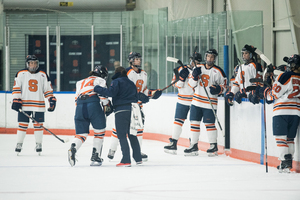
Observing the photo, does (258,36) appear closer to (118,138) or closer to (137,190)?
(118,138)

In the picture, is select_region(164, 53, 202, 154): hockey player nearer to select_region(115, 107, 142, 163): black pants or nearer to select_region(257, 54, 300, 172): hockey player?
select_region(115, 107, 142, 163): black pants

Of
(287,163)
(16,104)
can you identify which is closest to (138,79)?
(16,104)

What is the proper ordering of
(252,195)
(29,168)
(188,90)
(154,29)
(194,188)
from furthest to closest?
(154,29) → (188,90) → (29,168) → (194,188) → (252,195)

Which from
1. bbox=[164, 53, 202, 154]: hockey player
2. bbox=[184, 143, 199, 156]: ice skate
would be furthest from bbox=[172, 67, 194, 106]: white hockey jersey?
bbox=[184, 143, 199, 156]: ice skate

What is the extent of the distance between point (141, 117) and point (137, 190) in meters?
1.81

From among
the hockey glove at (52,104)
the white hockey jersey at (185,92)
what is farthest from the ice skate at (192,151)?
the hockey glove at (52,104)

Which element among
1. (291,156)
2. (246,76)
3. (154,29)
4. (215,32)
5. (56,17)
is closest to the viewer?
(291,156)

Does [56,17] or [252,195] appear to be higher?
[56,17]

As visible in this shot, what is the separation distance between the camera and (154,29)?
979 centimetres

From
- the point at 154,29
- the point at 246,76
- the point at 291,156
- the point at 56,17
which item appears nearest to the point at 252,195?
the point at 291,156

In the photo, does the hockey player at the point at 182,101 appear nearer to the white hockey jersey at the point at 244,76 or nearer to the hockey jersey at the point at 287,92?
the white hockey jersey at the point at 244,76

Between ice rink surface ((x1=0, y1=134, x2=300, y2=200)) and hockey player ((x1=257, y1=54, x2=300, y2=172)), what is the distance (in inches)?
8.5

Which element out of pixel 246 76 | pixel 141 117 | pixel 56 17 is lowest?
pixel 141 117

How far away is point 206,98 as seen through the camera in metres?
6.87
